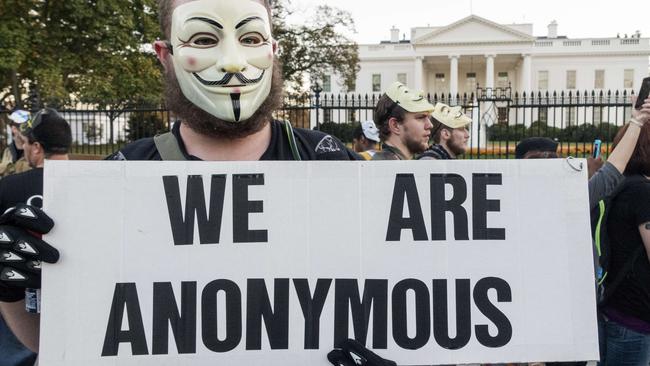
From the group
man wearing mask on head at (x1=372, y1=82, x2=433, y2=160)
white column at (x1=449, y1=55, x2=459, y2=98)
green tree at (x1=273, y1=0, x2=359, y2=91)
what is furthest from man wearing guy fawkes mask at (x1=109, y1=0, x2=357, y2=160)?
white column at (x1=449, y1=55, x2=459, y2=98)

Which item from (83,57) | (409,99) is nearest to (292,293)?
(409,99)

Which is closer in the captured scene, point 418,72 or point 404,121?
point 404,121

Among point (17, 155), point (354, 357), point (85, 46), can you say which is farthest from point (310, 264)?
point (85, 46)

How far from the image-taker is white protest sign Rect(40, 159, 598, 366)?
1681 millimetres

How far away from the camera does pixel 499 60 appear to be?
6366 cm

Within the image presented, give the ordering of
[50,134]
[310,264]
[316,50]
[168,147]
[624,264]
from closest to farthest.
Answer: [310,264] → [168,147] → [624,264] → [50,134] → [316,50]

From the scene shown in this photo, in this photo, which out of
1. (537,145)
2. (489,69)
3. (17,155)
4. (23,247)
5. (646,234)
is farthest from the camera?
(489,69)

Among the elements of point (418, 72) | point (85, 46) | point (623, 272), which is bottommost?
point (623, 272)

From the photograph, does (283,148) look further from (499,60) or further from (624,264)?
(499,60)

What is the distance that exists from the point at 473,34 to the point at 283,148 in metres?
62.9

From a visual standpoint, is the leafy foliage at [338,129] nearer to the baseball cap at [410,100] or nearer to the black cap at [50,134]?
the baseball cap at [410,100]

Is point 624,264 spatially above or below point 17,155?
below

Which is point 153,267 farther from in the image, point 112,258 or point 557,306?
point 557,306

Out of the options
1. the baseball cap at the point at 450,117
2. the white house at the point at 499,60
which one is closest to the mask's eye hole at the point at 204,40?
the baseball cap at the point at 450,117
